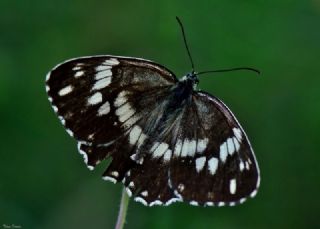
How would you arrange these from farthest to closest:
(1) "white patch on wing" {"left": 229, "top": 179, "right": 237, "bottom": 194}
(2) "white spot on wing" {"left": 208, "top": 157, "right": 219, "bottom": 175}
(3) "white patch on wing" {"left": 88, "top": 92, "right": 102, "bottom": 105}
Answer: (3) "white patch on wing" {"left": 88, "top": 92, "right": 102, "bottom": 105} → (2) "white spot on wing" {"left": 208, "top": 157, "right": 219, "bottom": 175} → (1) "white patch on wing" {"left": 229, "top": 179, "right": 237, "bottom": 194}

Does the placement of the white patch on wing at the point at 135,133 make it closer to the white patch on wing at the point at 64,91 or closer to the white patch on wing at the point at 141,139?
the white patch on wing at the point at 141,139

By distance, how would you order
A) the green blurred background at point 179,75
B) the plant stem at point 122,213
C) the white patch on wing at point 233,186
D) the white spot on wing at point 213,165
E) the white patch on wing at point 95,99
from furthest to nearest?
the green blurred background at point 179,75 < the white patch on wing at point 95,99 < the white spot on wing at point 213,165 < the white patch on wing at point 233,186 < the plant stem at point 122,213

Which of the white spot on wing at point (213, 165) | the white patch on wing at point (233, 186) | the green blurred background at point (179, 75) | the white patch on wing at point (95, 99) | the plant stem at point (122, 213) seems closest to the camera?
the plant stem at point (122, 213)

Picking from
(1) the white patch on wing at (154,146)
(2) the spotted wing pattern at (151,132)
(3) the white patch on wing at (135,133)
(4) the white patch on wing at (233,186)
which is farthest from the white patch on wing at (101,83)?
(4) the white patch on wing at (233,186)

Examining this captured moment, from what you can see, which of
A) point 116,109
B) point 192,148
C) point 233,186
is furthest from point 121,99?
point 233,186

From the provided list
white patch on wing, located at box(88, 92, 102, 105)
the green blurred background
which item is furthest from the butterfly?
the green blurred background

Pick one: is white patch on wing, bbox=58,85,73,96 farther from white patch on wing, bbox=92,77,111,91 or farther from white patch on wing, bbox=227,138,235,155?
white patch on wing, bbox=227,138,235,155

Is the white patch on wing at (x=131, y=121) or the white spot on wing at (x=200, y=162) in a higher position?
the white patch on wing at (x=131, y=121)
